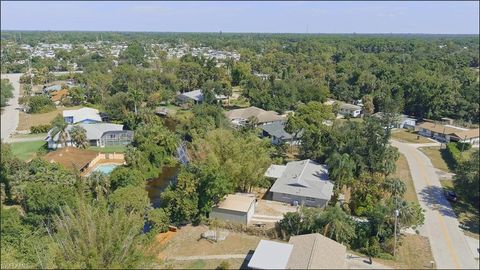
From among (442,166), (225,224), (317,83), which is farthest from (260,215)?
(317,83)

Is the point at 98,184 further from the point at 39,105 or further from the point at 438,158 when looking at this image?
the point at 438,158

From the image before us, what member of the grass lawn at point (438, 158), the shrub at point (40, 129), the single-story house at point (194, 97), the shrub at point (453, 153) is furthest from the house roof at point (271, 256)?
the single-story house at point (194, 97)

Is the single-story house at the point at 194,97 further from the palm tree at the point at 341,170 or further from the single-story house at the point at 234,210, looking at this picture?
the single-story house at the point at 234,210

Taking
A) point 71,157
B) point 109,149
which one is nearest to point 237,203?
point 71,157

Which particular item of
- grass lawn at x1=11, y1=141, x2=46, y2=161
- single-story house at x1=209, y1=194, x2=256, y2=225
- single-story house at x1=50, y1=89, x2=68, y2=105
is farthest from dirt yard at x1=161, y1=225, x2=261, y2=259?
single-story house at x1=50, y1=89, x2=68, y2=105

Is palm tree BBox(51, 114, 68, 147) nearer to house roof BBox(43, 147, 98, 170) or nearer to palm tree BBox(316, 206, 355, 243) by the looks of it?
house roof BBox(43, 147, 98, 170)
